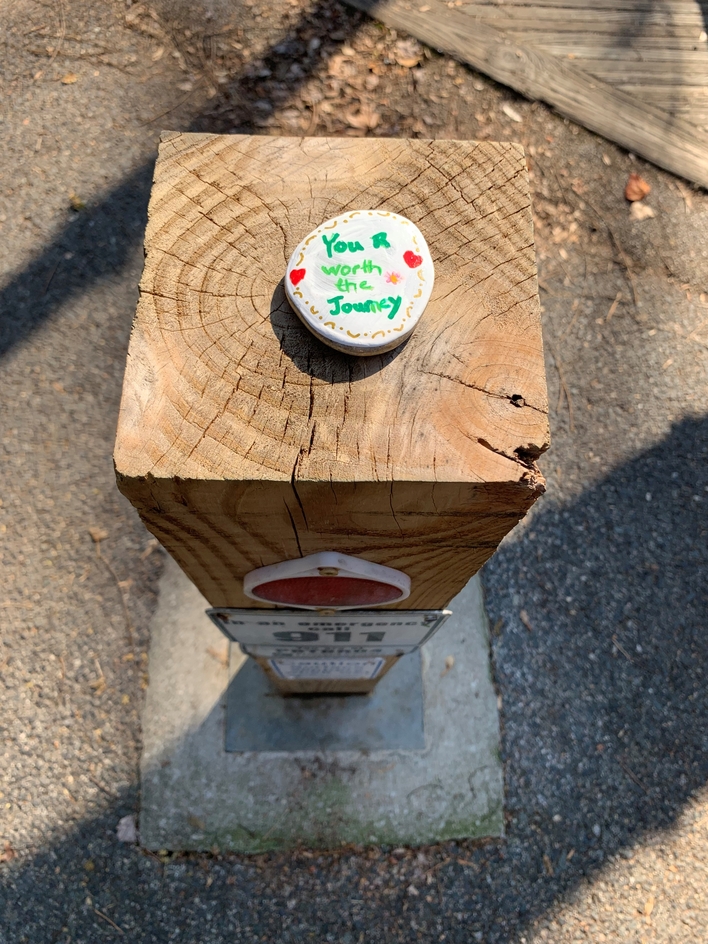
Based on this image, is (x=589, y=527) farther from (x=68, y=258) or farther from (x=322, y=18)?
(x=322, y=18)

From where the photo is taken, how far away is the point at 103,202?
3.24 metres

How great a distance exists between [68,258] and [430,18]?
8.08 ft

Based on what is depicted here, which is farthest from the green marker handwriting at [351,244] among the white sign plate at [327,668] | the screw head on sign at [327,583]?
the white sign plate at [327,668]

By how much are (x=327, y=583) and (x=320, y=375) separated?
443 mm

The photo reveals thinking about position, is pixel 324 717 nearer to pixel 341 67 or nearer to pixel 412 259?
pixel 412 259

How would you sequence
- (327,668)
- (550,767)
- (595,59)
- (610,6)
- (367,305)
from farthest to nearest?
(610,6) → (595,59) → (550,767) → (327,668) → (367,305)

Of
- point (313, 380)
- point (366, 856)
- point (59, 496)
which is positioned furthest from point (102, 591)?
point (313, 380)

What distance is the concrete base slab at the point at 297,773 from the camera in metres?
2.30

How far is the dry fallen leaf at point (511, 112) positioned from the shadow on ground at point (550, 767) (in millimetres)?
1919

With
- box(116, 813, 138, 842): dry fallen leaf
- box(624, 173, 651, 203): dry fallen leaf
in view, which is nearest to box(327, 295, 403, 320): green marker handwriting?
box(116, 813, 138, 842): dry fallen leaf

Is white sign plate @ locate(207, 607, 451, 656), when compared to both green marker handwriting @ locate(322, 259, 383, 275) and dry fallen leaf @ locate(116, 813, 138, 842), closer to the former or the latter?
green marker handwriting @ locate(322, 259, 383, 275)

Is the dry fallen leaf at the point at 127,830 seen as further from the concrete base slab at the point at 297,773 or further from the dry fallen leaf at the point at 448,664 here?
the dry fallen leaf at the point at 448,664

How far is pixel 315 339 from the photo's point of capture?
1.02m

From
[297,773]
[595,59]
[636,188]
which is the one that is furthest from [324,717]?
[595,59]
